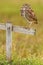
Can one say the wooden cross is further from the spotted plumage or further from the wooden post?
the spotted plumage

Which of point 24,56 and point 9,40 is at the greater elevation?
point 9,40

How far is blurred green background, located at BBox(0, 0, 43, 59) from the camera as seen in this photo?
11233 mm

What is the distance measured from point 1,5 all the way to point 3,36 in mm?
6761

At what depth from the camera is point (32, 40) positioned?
13812mm

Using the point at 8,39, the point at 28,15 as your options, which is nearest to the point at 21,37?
the point at 28,15

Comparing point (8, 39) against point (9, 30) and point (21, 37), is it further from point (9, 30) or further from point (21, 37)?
point (21, 37)

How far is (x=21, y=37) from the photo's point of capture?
1473 centimetres

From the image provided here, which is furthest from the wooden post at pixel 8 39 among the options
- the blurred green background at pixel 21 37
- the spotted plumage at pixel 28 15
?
the spotted plumage at pixel 28 15

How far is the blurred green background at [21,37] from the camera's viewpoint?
1123cm

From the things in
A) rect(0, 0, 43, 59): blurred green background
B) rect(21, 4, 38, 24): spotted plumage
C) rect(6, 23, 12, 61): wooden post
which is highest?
→ rect(21, 4, 38, 24): spotted plumage

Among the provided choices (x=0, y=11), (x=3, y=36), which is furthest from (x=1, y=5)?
(x=3, y=36)

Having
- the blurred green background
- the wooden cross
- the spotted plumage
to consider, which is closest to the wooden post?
the wooden cross

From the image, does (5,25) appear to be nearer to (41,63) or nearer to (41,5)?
(41,63)

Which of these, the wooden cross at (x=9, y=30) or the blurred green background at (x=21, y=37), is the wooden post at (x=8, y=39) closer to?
the wooden cross at (x=9, y=30)
